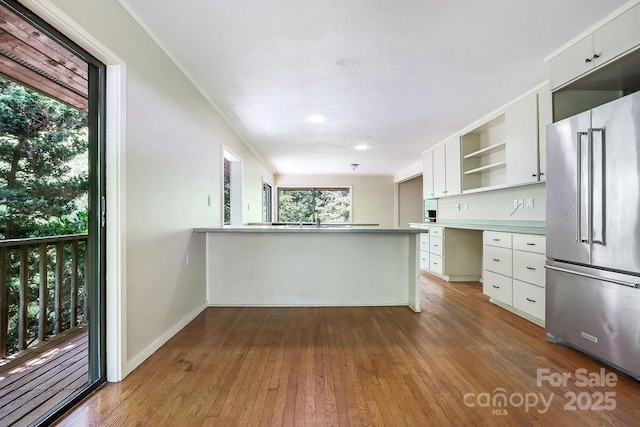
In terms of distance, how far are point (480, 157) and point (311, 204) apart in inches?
216

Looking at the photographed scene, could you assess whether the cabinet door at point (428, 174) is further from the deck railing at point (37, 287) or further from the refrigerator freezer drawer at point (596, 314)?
the deck railing at point (37, 287)

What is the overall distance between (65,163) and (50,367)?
1.41 m

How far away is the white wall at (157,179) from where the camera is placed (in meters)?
2.02

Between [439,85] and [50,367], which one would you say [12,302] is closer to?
[50,367]

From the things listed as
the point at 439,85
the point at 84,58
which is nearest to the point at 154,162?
the point at 84,58

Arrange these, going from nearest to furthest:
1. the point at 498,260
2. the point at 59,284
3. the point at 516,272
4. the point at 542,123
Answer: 1. the point at 59,284
2. the point at 542,123
3. the point at 516,272
4. the point at 498,260

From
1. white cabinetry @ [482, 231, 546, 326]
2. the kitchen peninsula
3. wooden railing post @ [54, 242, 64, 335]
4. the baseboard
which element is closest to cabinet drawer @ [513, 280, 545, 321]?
white cabinetry @ [482, 231, 546, 326]

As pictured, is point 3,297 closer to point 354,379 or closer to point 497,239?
point 354,379

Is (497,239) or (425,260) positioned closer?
(497,239)

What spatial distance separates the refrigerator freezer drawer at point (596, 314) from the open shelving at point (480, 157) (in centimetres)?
228

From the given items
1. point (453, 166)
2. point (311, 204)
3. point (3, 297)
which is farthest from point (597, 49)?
point (311, 204)

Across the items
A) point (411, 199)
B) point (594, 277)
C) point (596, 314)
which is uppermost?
point (411, 199)

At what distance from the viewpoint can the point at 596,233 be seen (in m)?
2.10

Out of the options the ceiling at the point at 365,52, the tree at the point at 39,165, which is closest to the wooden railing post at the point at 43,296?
the tree at the point at 39,165
